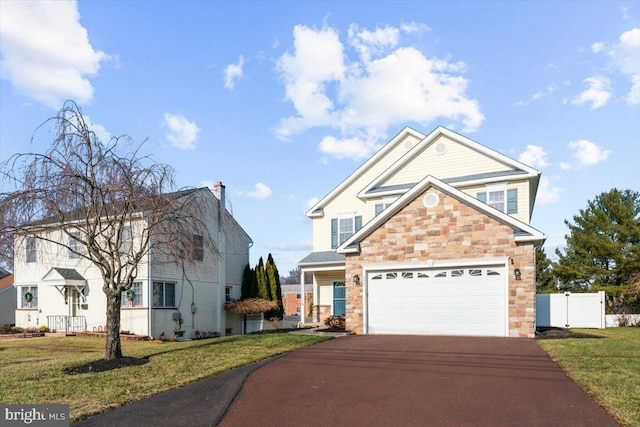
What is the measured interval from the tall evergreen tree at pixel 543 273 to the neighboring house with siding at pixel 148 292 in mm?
21849

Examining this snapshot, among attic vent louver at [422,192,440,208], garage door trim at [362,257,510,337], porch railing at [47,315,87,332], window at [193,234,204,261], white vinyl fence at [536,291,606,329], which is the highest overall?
attic vent louver at [422,192,440,208]

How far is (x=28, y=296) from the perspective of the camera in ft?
79.3

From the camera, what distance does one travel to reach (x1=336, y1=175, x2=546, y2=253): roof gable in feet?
47.5

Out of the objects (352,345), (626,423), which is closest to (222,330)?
(352,345)

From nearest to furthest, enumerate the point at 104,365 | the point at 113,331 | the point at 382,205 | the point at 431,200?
the point at 104,365 < the point at 113,331 < the point at 431,200 < the point at 382,205

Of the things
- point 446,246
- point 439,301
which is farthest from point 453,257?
point 439,301

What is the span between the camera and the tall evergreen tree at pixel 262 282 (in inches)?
1052

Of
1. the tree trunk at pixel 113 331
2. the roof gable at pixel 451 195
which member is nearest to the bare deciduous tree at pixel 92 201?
the tree trunk at pixel 113 331

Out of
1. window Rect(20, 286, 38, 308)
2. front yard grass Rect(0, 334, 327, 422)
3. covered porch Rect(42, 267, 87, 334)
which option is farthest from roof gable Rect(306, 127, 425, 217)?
window Rect(20, 286, 38, 308)

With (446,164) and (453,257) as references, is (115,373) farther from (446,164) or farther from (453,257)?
(446,164)

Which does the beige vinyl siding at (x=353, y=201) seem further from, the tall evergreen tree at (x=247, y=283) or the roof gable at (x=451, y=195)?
the roof gable at (x=451, y=195)

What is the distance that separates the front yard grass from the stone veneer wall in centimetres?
347

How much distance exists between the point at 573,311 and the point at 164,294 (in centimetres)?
1855

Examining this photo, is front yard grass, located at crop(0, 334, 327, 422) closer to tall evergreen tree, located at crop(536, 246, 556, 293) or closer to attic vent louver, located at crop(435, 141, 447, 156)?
attic vent louver, located at crop(435, 141, 447, 156)
